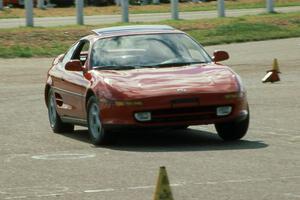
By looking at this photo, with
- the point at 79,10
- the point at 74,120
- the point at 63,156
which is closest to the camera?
the point at 63,156

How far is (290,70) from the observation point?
86.4 ft

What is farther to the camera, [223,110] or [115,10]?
[115,10]

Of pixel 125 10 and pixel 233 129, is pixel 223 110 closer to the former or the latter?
pixel 233 129

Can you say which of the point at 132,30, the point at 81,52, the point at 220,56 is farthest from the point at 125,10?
the point at 220,56

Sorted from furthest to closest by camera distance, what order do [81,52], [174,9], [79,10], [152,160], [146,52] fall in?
1. [174,9]
2. [79,10]
3. [81,52]
4. [146,52]
5. [152,160]

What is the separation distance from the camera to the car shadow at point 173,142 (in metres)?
13.5

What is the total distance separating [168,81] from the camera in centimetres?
1384

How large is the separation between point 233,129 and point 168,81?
1.00m

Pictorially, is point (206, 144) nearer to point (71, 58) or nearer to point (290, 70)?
point (71, 58)

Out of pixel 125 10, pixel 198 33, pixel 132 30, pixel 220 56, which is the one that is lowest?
pixel 198 33

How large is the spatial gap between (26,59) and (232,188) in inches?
786

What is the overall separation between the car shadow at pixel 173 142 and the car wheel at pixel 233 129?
0.09 m

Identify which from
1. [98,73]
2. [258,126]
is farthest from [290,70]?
[98,73]

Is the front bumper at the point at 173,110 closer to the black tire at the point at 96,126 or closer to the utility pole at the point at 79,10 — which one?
the black tire at the point at 96,126
